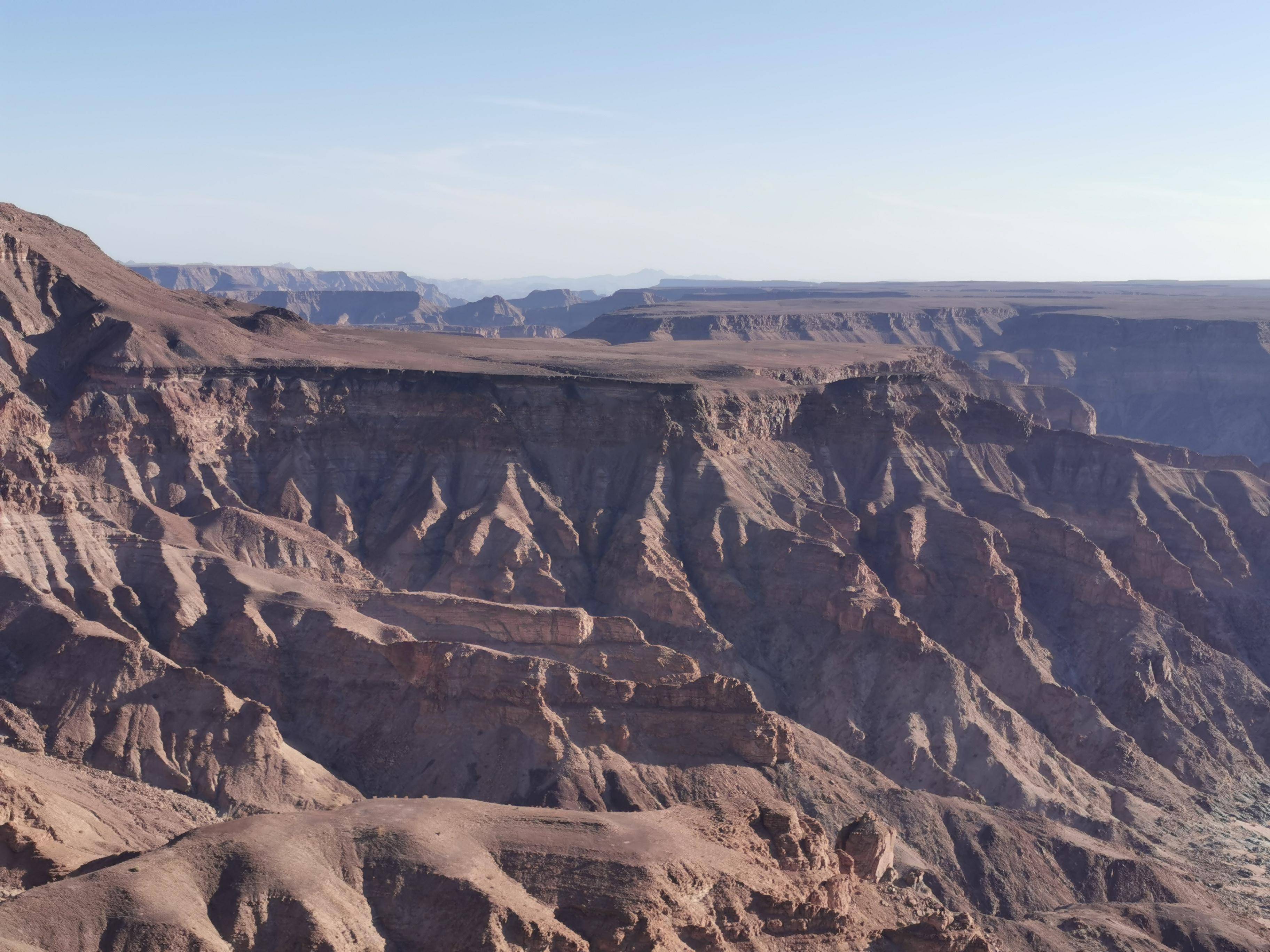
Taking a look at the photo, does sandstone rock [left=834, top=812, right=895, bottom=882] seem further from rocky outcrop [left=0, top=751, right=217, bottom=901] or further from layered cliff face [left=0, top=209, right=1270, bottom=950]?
rocky outcrop [left=0, top=751, right=217, bottom=901]

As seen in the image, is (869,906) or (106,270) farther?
(106,270)

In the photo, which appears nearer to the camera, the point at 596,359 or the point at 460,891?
the point at 460,891

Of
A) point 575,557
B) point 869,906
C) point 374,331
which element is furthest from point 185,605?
point 374,331

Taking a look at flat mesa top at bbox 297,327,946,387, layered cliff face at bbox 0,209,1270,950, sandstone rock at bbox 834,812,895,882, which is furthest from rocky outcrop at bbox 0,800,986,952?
flat mesa top at bbox 297,327,946,387

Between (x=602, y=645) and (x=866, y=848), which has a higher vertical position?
(x=602, y=645)

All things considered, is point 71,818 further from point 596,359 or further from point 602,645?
point 596,359

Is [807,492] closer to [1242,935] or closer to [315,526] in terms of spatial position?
[315,526]

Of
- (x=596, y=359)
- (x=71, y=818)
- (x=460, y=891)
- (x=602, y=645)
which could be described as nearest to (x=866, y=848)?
(x=460, y=891)

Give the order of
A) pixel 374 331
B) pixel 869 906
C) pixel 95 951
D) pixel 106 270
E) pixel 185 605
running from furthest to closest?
1. pixel 374 331
2. pixel 106 270
3. pixel 185 605
4. pixel 869 906
5. pixel 95 951
